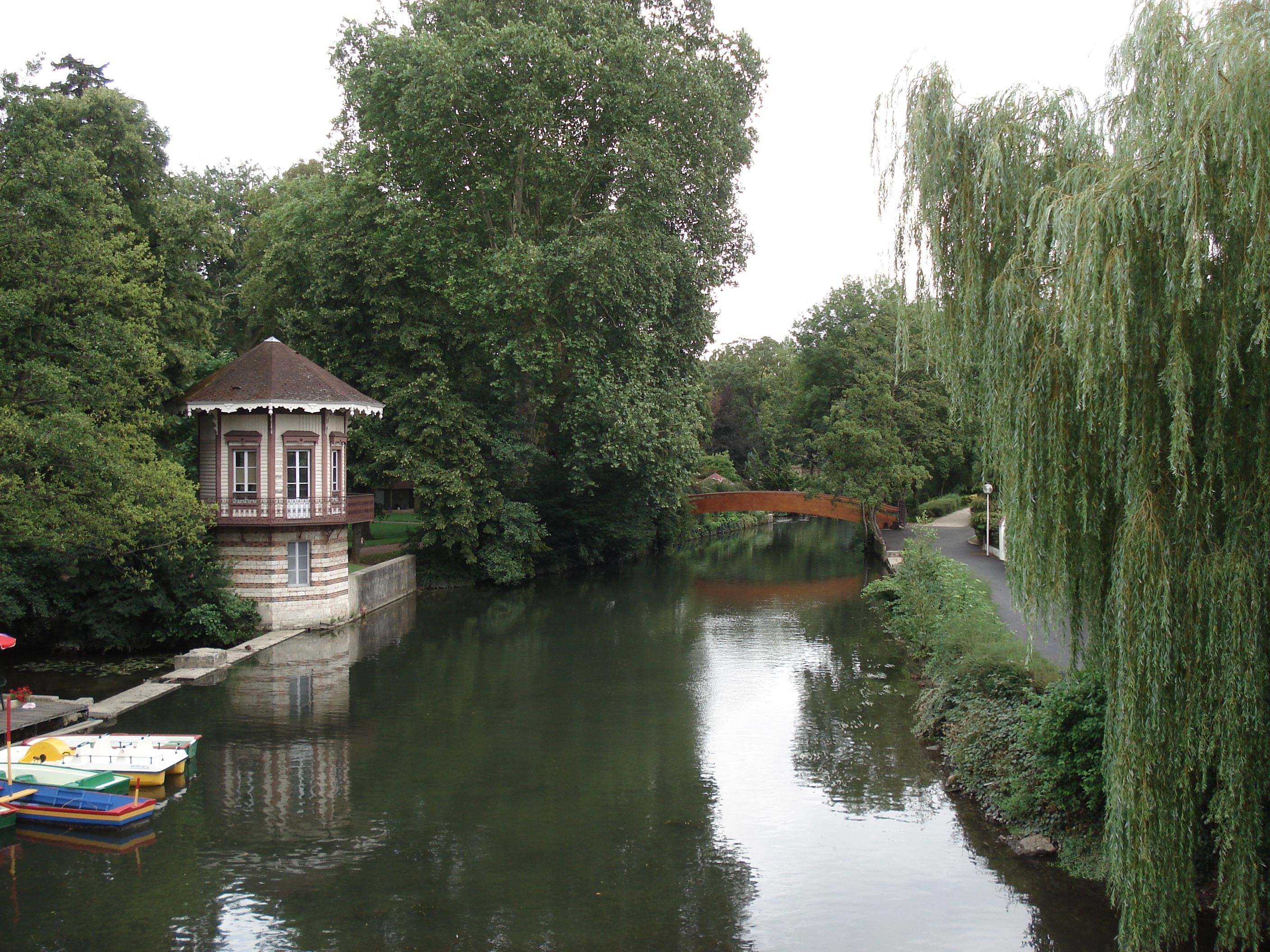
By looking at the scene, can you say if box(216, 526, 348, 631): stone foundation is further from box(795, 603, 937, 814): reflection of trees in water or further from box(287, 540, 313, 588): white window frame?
box(795, 603, 937, 814): reflection of trees in water

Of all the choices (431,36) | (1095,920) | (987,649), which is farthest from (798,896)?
(431,36)

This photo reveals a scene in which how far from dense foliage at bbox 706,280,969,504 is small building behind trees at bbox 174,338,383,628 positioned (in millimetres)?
15208

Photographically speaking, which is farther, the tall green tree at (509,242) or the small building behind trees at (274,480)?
the tall green tree at (509,242)

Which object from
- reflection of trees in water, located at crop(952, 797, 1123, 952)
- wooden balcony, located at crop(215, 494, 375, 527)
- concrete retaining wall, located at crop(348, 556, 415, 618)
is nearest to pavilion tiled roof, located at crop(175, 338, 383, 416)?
wooden balcony, located at crop(215, 494, 375, 527)

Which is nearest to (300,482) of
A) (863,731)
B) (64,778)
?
(64,778)

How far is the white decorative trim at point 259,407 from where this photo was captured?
82.5 ft

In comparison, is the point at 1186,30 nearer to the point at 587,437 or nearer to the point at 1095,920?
the point at 1095,920

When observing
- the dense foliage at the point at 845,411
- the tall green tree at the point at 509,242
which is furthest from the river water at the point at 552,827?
the tall green tree at the point at 509,242

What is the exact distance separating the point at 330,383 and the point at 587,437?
9807 millimetres

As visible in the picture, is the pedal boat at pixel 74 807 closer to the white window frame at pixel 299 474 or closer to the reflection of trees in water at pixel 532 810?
the reflection of trees in water at pixel 532 810

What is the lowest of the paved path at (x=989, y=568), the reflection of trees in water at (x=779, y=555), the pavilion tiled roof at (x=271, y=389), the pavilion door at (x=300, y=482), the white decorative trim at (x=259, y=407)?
the reflection of trees in water at (x=779, y=555)

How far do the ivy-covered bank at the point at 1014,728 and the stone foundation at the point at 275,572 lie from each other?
1575 cm

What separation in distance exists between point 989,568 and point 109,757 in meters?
24.3

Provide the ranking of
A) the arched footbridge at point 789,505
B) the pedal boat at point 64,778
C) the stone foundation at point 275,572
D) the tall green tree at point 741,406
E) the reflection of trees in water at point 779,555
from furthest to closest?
the tall green tree at point 741,406
the arched footbridge at point 789,505
the reflection of trees in water at point 779,555
the stone foundation at point 275,572
the pedal boat at point 64,778
